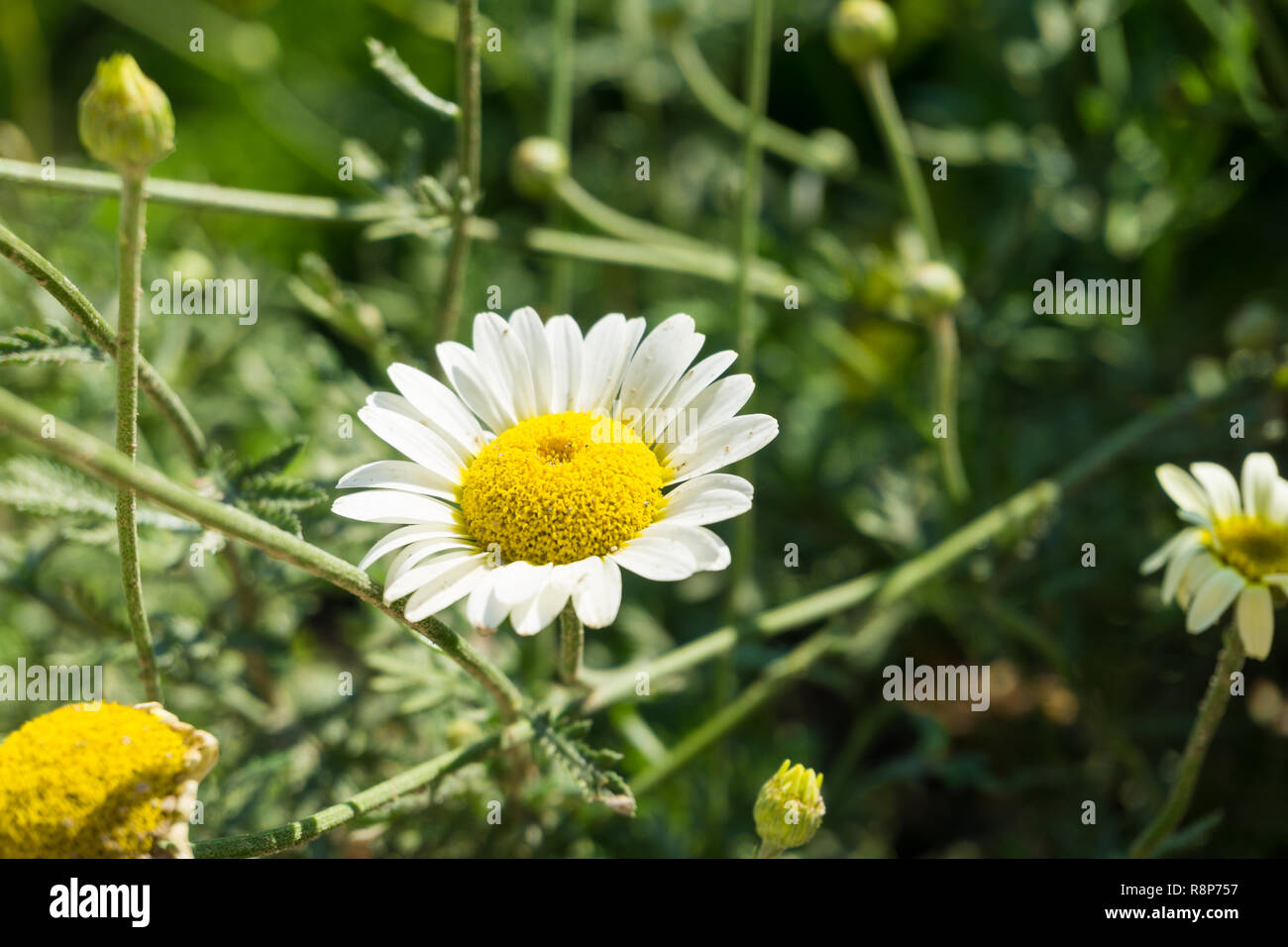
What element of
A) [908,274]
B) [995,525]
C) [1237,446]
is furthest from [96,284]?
[1237,446]

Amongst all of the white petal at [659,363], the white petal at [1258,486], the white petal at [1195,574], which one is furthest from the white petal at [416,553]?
the white petal at [1258,486]

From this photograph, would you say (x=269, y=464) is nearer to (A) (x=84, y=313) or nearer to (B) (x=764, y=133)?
(A) (x=84, y=313)

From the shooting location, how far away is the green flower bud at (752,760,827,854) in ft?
4.17

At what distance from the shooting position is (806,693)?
256 cm

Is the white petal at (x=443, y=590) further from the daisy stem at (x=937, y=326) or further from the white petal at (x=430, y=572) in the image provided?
the daisy stem at (x=937, y=326)

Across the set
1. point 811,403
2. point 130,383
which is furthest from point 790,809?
point 811,403

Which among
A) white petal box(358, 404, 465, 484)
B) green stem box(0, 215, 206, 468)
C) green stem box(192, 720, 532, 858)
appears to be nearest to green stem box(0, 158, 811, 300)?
green stem box(0, 215, 206, 468)

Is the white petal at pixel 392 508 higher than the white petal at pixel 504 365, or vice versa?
the white petal at pixel 504 365

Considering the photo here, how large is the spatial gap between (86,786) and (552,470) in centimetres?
59

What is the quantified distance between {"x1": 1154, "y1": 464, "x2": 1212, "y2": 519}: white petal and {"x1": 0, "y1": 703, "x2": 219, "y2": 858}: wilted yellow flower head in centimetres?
131

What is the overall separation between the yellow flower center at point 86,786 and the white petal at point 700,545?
1.87ft

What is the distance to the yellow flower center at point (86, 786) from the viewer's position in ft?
3.57

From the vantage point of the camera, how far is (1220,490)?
60.9 inches
